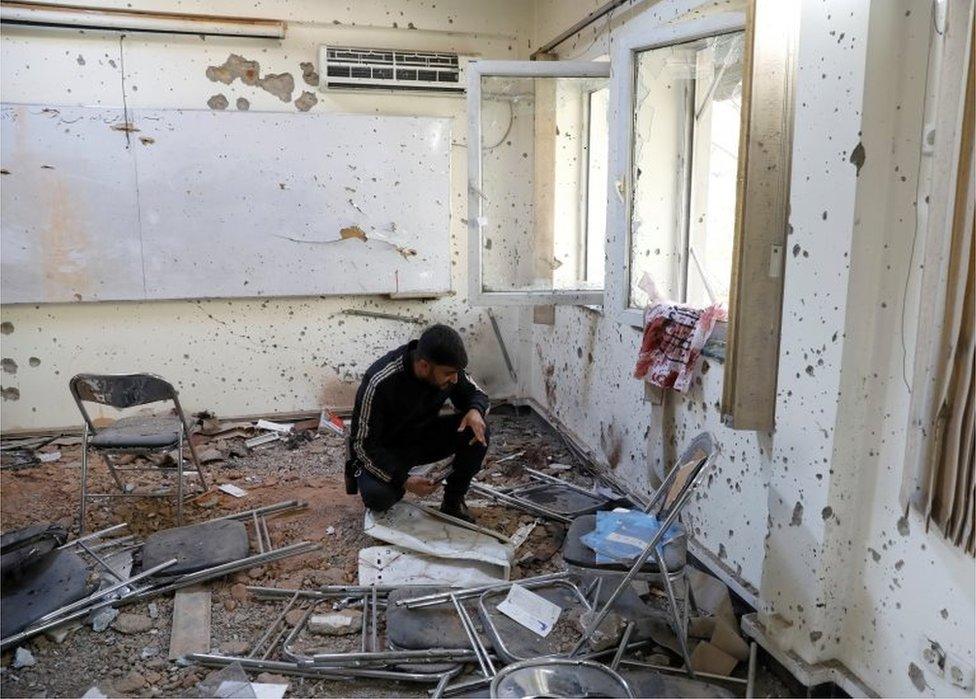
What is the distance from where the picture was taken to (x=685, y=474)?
244 centimetres

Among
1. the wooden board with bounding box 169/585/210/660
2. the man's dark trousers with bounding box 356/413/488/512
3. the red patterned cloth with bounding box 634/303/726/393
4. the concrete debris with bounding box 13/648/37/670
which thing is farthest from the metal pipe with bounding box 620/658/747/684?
the concrete debris with bounding box 13/648/37/670

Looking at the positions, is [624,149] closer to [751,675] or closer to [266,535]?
[751,675]

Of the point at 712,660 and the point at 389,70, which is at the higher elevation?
the point at 389,70

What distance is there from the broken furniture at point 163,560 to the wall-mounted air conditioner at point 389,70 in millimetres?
2747

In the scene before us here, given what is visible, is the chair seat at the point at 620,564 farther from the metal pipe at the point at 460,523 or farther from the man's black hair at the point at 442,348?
the man's black hair at the point at 442,348

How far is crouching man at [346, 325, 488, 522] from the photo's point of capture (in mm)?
2951

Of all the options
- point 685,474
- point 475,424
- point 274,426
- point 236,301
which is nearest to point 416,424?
point 475,424

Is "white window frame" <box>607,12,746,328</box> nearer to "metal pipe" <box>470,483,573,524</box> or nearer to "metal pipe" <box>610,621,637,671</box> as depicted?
"metal pipe" <box>470,483,573,524</box>

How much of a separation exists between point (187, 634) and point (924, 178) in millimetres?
2649

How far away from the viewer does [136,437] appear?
3.29m

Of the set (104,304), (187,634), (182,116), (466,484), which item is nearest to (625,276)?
(466,484)

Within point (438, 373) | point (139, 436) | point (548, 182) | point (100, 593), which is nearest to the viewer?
point (100, 593)

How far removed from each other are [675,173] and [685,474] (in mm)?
1632

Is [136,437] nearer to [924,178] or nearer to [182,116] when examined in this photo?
[182,116]
